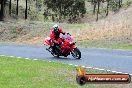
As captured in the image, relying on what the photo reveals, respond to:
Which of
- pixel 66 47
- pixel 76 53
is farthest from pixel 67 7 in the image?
pixel 76 53

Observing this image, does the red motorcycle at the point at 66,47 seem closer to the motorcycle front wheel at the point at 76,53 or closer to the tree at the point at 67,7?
the motorcycle front wheel at the point at 76,53

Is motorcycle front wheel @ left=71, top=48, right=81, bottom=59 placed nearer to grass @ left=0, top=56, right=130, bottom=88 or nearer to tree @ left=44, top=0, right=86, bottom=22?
grass @ left=0, top=56, right=130, bottom=88

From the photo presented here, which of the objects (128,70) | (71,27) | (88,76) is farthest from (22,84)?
(71,27)

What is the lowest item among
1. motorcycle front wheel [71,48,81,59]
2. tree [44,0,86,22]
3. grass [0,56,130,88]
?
motorcycle front wheel [71,48,81,59]

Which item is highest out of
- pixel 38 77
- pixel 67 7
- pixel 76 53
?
pixel 67 7

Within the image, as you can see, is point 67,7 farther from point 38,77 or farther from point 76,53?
point 38,77

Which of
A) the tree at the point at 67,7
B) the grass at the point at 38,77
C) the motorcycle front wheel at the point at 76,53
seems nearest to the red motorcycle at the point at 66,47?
the motorcycle front wheel at the point at 76,53

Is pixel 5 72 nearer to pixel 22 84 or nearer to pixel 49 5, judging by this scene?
pixel 22 84

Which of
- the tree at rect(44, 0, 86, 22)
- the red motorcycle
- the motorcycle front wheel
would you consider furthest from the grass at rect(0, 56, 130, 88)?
the tree at rect(44, 0, 86, 22)

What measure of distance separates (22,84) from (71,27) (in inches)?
1323

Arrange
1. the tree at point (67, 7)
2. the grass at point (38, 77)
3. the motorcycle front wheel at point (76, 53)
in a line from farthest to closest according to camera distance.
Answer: the tree at point (67, 7) < the motorcycle front wheel at point (76, 53) < the grass at point (38, 77)

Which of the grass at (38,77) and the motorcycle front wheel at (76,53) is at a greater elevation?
the grass at (38,77)

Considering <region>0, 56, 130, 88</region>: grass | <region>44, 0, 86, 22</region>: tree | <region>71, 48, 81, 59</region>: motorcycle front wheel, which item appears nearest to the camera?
<region>0, 56, 130, 88</region>: grass

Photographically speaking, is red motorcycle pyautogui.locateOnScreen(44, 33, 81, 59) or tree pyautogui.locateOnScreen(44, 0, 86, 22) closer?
red motorcycle pyautogui.locateOnScreen(44, 33, 81, 59)
